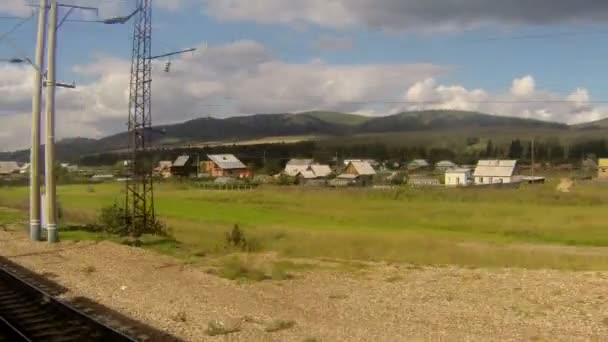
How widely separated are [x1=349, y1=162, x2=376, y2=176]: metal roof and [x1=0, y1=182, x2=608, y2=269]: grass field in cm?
3639

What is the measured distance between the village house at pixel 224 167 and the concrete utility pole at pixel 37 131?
105022mm

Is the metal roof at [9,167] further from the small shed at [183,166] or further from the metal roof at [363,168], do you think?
the metal roof at [363,168]

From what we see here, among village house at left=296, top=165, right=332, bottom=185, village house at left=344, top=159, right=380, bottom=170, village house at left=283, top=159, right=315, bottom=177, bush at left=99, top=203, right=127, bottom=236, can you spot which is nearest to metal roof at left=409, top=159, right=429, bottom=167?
village house at left=344, top=159, right=380, bottom=170

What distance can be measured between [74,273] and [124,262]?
2325 mm

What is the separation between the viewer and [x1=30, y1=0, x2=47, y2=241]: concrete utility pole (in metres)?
25.5

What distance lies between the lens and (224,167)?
134 meters

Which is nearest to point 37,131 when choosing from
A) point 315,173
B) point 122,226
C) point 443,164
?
point 122,226

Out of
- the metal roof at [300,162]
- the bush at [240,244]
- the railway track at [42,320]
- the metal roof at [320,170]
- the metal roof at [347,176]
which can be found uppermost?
the metal roof at [300,162]

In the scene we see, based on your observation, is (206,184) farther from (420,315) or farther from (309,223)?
(420,315)

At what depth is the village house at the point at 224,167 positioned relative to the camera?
13350 cm

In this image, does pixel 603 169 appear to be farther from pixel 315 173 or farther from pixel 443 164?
pixel 315 173

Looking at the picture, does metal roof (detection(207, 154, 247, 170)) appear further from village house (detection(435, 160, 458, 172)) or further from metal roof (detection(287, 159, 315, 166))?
village house (detection(435, 160, 458, 172))

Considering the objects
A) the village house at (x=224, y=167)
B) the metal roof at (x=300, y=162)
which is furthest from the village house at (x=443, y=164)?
the village house at (x=224, y=167)

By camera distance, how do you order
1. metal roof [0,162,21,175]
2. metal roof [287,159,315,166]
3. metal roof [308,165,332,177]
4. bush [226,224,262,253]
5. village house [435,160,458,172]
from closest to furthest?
bush [226,224,262,253], metal roof [308,165,332,177], village house [435,160,458,172], metal roof [287,159,315,166], metal roof [0,162,21,175]
